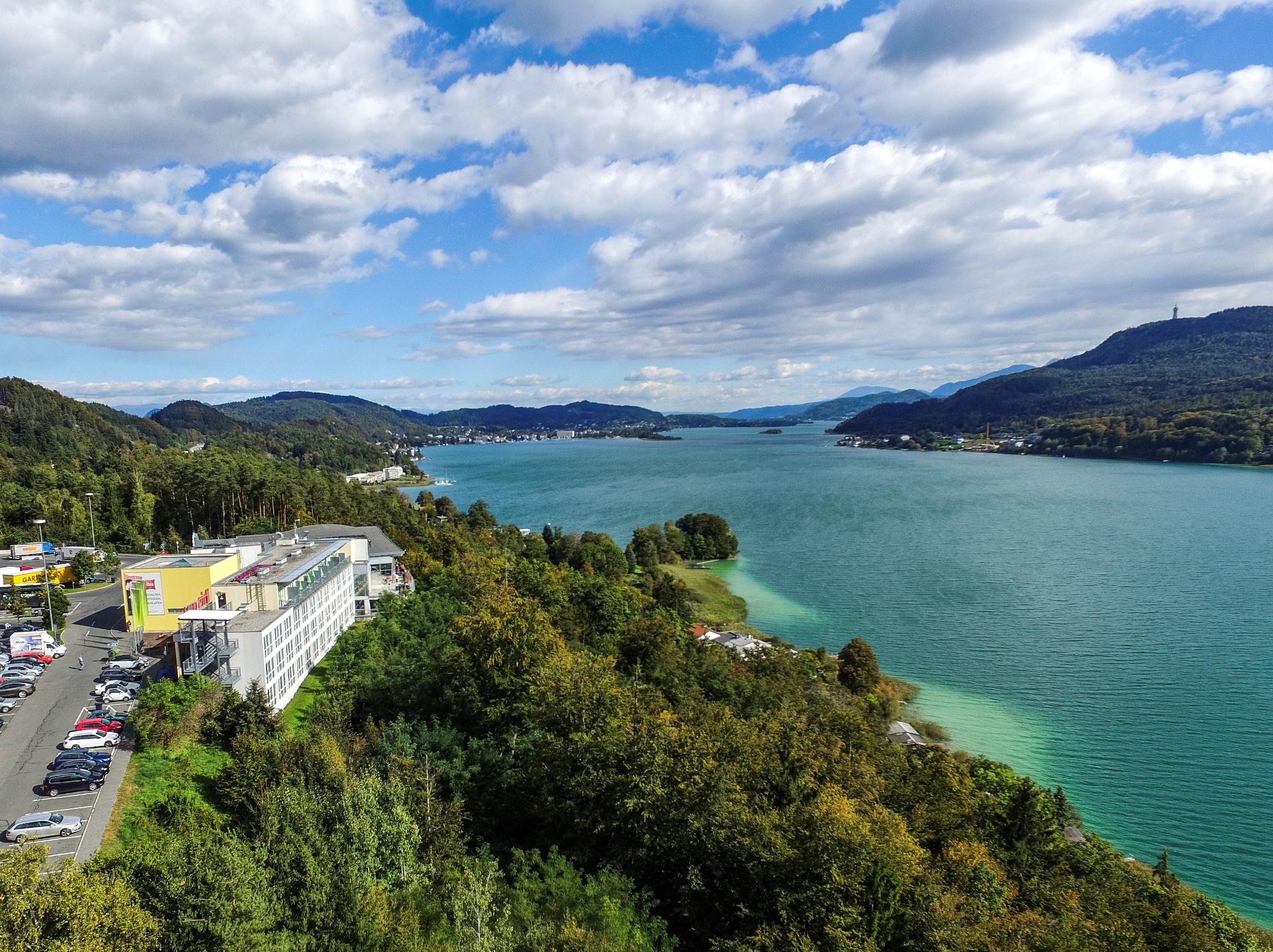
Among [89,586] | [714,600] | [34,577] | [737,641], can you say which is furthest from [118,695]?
[714,600]

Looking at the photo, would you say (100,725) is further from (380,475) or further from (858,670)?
(380,475)

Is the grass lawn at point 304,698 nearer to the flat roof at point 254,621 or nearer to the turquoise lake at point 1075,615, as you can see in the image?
the flat roof at point 254,621

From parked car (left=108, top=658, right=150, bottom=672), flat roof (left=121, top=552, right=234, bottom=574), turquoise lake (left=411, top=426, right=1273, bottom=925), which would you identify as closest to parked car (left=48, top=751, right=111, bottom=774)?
parked car (left=108, top=658, right=150, bottom=672)

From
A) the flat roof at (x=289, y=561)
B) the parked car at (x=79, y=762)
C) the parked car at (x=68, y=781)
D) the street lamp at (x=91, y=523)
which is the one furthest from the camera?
the street lamp at (x=91, y=523)

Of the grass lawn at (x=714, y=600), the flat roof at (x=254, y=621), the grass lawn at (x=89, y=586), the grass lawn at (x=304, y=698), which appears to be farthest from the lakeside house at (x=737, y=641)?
the grass lawn at (x=89, y=586)

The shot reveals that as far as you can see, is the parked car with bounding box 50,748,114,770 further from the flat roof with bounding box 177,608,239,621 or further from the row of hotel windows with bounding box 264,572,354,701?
the row of hotel windows with bounding box 264,572,354,701

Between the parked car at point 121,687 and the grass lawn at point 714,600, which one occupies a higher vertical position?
the parked car at point 121,687

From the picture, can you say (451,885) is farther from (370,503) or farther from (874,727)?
(370,503)
